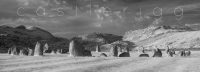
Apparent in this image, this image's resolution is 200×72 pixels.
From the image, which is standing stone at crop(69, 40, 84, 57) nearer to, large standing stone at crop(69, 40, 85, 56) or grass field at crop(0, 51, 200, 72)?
large standing stone at crop(69, 40, 85, 56)

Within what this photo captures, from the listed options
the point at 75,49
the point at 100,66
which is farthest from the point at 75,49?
the point at 100,66

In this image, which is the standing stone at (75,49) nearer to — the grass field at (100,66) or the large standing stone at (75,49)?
the large standing stone at (75,49)

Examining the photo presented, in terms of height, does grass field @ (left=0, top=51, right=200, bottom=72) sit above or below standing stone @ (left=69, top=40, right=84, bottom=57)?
below

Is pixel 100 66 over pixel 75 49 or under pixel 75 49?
under

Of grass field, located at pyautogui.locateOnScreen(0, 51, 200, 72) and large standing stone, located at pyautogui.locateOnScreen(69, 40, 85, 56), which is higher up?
large standing stone, located at pyautogui.locateOnScreen(69, 40, 85, 56)

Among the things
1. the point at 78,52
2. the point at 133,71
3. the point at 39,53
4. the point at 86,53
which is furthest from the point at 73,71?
the point at 39,53

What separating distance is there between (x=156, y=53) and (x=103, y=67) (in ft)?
88.8

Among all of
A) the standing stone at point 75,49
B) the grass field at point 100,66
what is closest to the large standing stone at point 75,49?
the standing stone at point 75,49

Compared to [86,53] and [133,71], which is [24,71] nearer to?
[133,71]

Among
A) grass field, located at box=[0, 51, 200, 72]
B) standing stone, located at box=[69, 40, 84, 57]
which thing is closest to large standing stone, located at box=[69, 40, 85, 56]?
standing stone, located at box=[69, 40, 84, 57]

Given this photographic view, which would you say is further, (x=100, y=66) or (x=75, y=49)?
(x=75, y=49)

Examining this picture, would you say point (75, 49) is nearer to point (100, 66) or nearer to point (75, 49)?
point (75, 49)

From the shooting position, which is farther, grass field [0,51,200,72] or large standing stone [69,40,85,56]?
large standing stone [69,40,85,56]

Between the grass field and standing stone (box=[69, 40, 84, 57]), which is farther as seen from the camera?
standing stone (box=[69, 40, 84, 57])
